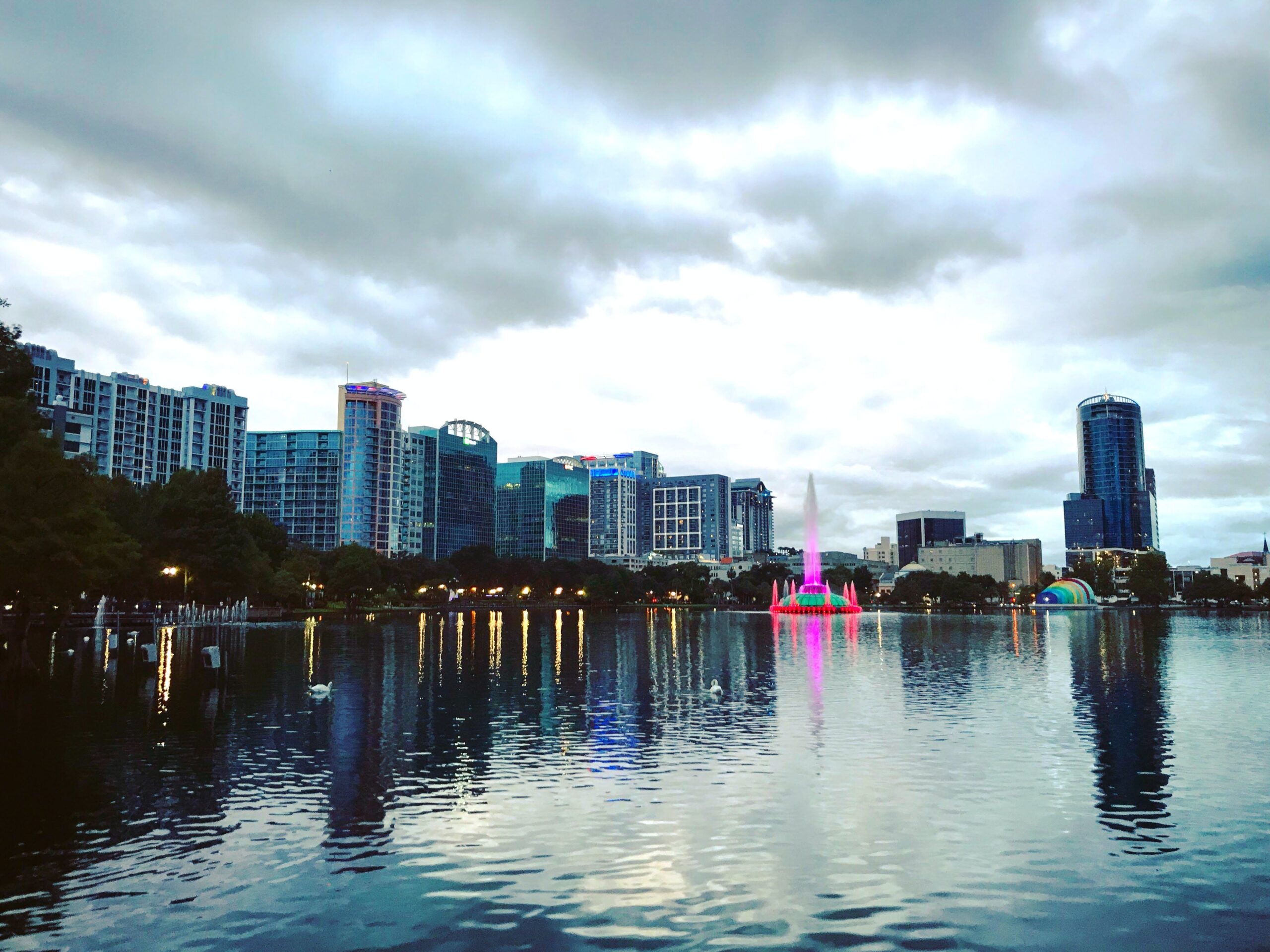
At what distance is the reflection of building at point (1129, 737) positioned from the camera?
23.5 metres

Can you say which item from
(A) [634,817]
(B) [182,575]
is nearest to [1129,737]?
(A) [634,817]

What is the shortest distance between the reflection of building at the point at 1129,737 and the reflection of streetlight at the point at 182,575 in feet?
330

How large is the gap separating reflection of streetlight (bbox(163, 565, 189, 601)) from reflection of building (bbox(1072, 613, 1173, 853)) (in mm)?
100453

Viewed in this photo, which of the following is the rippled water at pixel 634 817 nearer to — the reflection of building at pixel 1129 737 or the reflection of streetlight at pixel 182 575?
the reflection of building at pixel 1129 737

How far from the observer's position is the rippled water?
16.8 metres

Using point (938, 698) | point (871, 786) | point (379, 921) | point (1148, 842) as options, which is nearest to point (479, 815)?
point (379, 921)

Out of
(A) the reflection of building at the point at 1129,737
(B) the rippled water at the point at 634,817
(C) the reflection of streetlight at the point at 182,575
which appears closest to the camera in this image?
(B) the rippled water at the point at 634,817

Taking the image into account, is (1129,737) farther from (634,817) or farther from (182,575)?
(182,575)

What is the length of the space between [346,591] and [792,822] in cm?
18825

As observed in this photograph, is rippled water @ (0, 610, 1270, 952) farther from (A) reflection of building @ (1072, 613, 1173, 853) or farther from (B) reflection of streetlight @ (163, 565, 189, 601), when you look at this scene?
(B) reflection of streetlight @ (163, 565, 189, 601)

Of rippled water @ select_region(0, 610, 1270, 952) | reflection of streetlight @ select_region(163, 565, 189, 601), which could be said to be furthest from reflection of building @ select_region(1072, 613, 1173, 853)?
reflection of streetlight @ select_region(163, 565, 189, 601)

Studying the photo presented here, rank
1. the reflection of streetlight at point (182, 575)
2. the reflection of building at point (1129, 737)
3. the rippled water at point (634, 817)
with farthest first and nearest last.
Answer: the reflection of streetlight at point (182, 575)
the reflection of building at point (1129, 737)
the rippled water at point (634, 817)

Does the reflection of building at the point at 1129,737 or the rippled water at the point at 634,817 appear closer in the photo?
the rippled water at the point at 634,817

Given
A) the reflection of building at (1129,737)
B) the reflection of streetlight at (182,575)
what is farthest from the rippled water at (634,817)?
the reflection of streetlight at (182,575)
